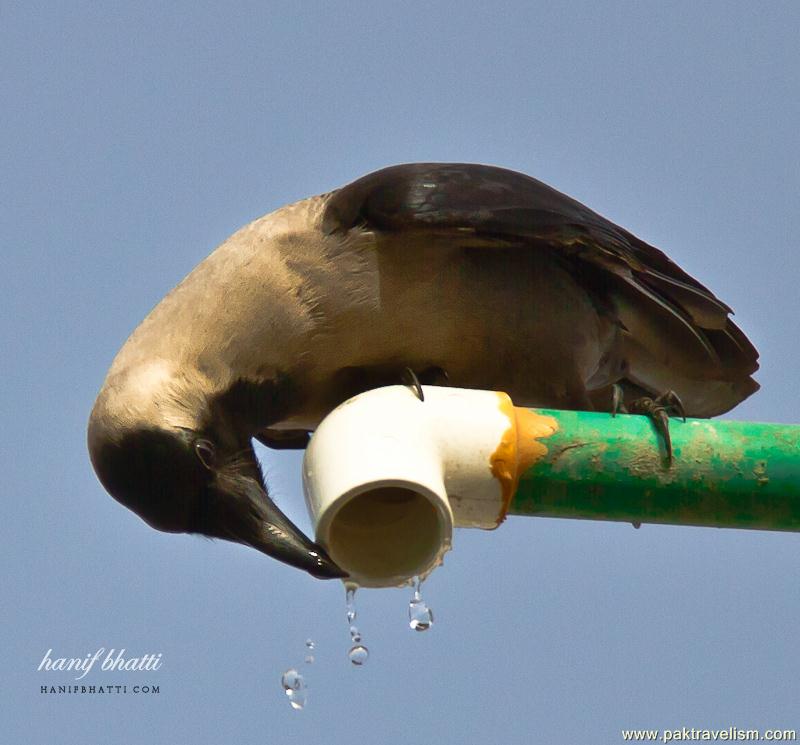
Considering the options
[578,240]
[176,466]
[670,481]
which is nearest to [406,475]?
[670,481]

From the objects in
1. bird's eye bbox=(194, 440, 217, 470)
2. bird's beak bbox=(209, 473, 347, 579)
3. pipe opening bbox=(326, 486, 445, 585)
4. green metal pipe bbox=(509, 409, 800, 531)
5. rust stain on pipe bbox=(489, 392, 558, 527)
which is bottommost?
bird's beak bbox=(209, 473, 347, 579)

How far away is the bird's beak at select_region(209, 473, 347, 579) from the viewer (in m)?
4.55

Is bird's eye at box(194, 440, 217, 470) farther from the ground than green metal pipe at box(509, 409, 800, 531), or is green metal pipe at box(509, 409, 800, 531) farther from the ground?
green metal pipe at box(509, 409, 800, 531)

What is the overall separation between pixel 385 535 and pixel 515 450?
1.27 feet

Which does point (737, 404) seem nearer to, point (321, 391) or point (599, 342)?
point (599, 342)

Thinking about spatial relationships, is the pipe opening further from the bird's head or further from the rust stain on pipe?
the bird's head

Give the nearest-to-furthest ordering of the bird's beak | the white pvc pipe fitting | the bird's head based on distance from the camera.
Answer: the white pvc pipe fitting, the bird's beak, the bird's head

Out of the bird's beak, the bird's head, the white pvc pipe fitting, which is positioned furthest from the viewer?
the bird's head

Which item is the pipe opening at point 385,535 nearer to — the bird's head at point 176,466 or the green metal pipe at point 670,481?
the green metal pipe at point 670,481

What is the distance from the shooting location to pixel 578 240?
5215mm

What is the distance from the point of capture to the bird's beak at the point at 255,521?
4.55 metres

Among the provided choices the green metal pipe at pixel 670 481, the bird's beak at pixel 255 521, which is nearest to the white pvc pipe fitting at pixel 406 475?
the green metal pipe at pixel 670 481

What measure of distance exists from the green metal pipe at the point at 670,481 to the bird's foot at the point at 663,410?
0.02 m

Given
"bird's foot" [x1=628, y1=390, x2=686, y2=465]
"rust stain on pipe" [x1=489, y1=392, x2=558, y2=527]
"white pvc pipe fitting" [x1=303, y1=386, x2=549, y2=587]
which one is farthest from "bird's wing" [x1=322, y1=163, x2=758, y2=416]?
"rust stain on pipe" [x1=489, y1=392, x2=558, y2=527]
